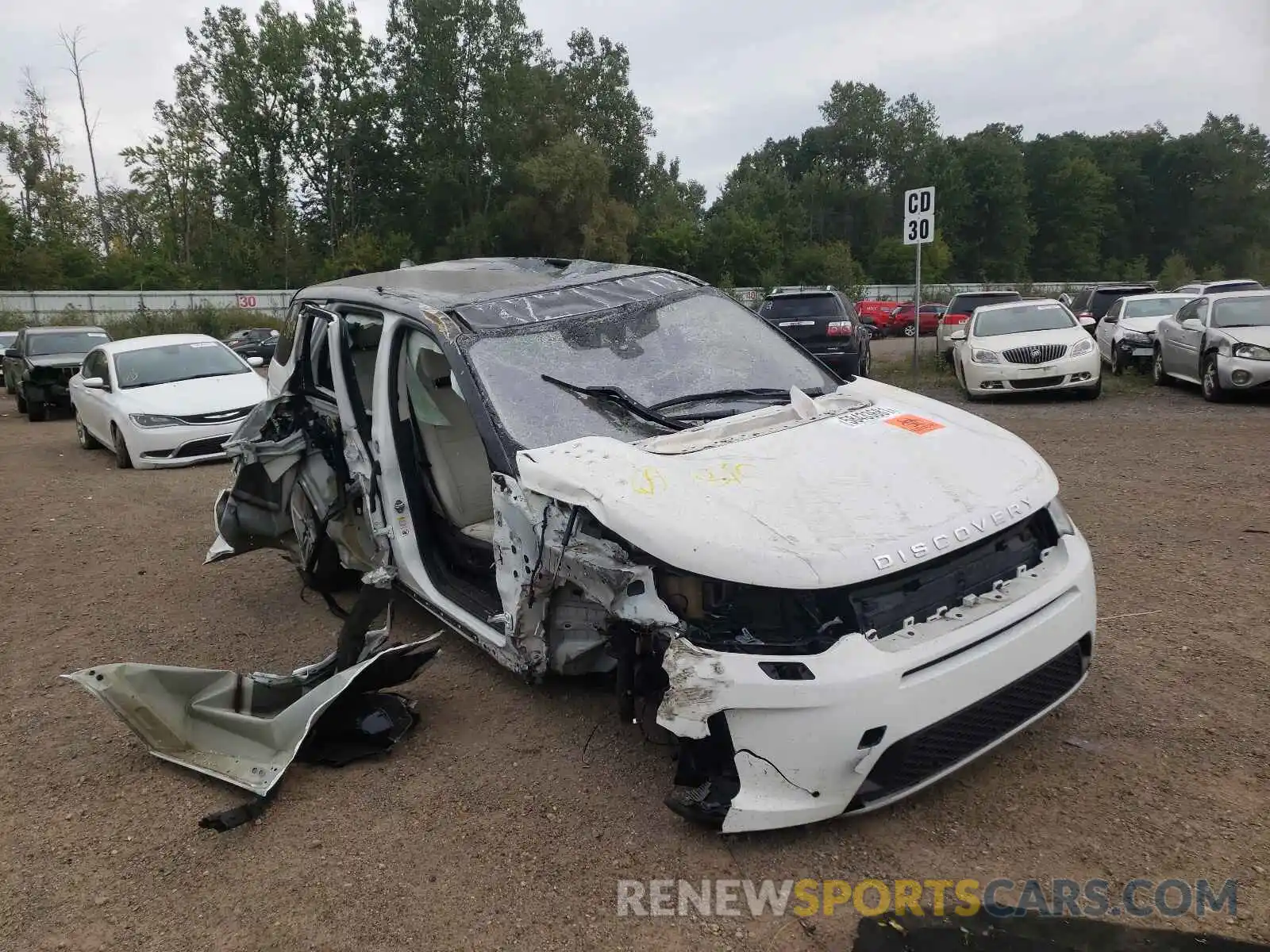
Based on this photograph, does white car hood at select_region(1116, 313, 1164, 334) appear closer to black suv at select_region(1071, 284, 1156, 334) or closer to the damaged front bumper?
black suv at select_region(1071, 284, 1156, 334)

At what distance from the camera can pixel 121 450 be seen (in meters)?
10.5

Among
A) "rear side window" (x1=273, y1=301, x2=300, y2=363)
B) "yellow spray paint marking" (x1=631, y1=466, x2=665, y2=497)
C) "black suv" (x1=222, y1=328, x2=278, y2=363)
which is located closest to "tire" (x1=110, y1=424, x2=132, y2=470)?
"rear side window" (x1=273, y1=301, x2=300, y2=363)

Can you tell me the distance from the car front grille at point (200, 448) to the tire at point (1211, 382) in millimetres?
11744

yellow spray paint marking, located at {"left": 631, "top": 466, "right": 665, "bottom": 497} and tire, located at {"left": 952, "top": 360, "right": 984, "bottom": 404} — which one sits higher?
yellow spray paint marking, located at {"left": 631, "top": 466, "right": 665, "bottom": 497}

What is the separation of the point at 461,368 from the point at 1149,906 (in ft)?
9.67

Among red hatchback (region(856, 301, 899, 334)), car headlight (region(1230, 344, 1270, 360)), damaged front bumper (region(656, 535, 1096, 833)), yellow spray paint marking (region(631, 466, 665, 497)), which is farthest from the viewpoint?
red hatchback (region(856, 301, 899, 334))

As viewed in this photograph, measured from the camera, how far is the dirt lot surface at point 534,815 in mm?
2629

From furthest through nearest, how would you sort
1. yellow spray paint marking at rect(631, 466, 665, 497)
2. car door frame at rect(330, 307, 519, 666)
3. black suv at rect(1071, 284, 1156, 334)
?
black suv at rect(1071, 284, 1156, 334)
car door frame at rect(330, 307, 519, 666)
yellow spray paint marking at rect(631, 466, 665, 497)

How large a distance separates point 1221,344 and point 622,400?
10.6 m

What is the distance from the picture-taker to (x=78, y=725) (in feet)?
13.1

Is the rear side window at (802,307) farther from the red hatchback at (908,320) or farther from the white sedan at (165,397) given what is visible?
the red hatchback at (908,320)

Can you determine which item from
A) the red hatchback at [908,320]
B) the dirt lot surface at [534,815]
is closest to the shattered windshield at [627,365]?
the dirt lot surface at [534,815]

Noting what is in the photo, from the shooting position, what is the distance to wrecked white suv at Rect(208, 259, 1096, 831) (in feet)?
8.68

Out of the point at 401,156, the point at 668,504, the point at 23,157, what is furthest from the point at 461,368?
the point at 23,157
